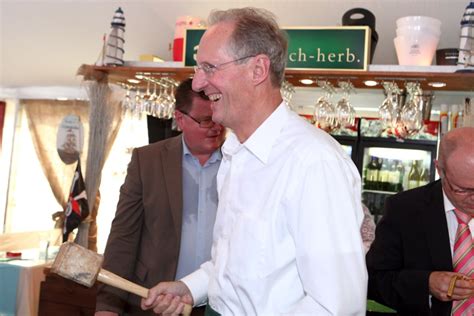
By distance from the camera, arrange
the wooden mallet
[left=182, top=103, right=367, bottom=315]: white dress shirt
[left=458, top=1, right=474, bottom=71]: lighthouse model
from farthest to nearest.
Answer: [left=458, top=1, right=474, bottom=71]: lighthouse model → the wooden mallet → [left=182, top=103, right=367, bottom=315]: white dress shirt

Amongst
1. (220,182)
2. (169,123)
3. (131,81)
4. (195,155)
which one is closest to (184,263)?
(195,155)

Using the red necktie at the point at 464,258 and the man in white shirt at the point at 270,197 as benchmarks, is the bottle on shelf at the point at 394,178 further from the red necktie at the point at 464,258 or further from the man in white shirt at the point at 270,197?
the man in white shirt at the point at 270,197

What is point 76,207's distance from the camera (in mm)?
4879

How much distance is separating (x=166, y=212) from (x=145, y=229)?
0.16 metres

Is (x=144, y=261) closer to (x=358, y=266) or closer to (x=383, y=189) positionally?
(x=358, y=266)

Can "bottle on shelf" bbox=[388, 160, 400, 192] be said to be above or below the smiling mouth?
below

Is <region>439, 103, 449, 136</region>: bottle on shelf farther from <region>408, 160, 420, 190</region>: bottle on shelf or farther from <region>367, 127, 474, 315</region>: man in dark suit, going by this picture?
<region>367, 127, 474, 315</region>: man in dark suit

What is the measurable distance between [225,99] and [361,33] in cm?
263

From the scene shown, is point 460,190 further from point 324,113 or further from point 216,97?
point 324,113

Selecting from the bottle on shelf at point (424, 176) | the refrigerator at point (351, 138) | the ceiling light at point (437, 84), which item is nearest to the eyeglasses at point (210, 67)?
the ceiling light at point (437, 84)

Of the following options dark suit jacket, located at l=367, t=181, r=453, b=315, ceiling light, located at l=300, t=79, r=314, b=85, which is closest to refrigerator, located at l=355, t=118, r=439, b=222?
ceiling light, located at l=300, t=79, r=314, b=85

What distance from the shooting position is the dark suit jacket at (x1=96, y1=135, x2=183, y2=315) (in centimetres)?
267

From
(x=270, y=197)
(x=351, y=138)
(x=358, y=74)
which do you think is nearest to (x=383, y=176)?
(x=351, y=138)

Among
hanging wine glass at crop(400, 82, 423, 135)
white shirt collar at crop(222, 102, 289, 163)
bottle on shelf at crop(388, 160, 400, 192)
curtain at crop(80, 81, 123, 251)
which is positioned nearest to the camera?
white shirt collar at crop(222, 102, 289, 163)
